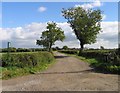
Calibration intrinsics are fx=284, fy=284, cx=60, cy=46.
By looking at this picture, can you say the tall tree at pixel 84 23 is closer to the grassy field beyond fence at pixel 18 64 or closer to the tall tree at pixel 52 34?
the tall tree at pixel 52 34

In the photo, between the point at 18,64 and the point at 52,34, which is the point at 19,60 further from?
the point at 52,34

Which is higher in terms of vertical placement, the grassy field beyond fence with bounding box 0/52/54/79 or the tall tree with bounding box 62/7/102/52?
the tall tree with bounding box 62/7/102/52

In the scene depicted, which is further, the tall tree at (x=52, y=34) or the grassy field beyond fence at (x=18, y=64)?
the tall tree at (x=52, y=34)

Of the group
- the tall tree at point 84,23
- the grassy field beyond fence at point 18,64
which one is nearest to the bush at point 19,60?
the grassy field beyond fence at point 18,64

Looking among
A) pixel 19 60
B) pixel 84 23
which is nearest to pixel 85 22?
pixel 84 23

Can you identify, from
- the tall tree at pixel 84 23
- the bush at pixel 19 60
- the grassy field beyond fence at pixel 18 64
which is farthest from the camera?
the tall tree at pixel 84 23

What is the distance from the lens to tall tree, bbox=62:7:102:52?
63844mm

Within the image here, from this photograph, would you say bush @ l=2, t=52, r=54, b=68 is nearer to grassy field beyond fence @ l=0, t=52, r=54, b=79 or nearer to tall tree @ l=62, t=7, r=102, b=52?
grassy field beyond fence @ l=0, t=52, r=54, b=79

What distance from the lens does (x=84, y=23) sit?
6319 centimetres

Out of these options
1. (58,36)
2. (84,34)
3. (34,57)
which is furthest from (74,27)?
(34,57)

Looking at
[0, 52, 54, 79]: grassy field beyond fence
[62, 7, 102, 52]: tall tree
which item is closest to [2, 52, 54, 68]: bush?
[0, 52, 54, 79]: grassy field beyond fence

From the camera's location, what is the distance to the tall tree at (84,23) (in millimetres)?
63844

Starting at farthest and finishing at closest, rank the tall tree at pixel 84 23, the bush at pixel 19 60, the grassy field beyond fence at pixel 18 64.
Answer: the tall tree at pixel 84 23, the bush at pixel 19 60, the grassy field beyond fence at pixel 18 64

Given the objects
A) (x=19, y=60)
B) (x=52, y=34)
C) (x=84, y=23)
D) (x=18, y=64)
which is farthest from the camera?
(x=52, y=34)
